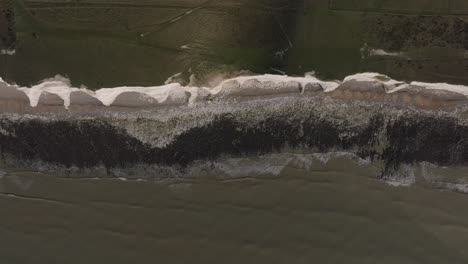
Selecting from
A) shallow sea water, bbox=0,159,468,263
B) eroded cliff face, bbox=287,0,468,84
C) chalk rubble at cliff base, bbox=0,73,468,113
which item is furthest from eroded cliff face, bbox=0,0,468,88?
shallow sea water, bbox=0,159,468,263

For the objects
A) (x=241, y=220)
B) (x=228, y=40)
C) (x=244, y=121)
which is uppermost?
(x=228, y=40)

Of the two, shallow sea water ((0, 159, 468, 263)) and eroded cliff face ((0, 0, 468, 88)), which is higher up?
eroded cliff face ((0, 0, 468, 88))

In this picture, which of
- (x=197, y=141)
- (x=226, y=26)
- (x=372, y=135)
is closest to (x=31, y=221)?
(x=197, y=141)

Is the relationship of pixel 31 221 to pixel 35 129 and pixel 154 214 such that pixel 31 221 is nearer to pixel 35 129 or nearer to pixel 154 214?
pixel 35 129

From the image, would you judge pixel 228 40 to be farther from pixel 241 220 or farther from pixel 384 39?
pixel 241 220

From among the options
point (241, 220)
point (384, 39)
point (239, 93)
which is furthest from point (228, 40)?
point (241, 220)

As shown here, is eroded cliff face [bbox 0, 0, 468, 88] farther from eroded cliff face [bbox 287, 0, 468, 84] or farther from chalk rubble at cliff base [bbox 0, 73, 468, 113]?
chalk rubble at cliff base [bbox 0, 73, 468, 113]

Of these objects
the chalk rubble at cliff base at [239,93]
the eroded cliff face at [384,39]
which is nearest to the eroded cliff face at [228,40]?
the eroded cliff face at [384,39]
